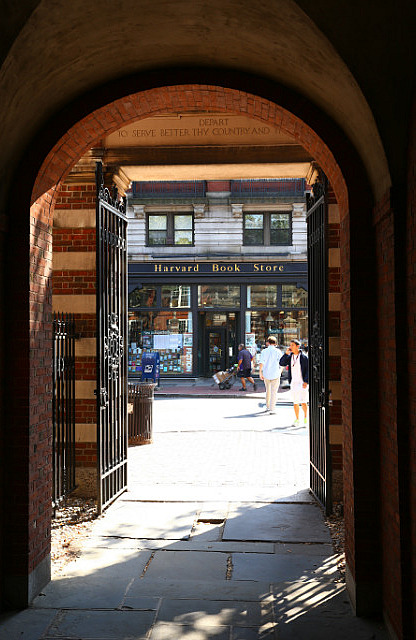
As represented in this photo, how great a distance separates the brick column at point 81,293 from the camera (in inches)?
305

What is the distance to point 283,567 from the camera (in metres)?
5.46

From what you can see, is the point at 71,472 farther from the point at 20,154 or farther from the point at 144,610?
the point at 20,154

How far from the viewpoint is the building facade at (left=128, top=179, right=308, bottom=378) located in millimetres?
24656

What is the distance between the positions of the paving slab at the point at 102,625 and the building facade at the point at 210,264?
20.2m

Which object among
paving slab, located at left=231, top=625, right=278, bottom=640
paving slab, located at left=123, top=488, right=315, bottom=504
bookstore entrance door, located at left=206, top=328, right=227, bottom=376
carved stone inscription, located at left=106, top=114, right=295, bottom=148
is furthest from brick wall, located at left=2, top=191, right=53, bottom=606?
bookstore entrance door, located at left=206, top=328, right=227, bottom=376

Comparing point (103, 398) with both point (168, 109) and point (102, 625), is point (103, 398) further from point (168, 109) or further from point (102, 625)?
point (168, 109)

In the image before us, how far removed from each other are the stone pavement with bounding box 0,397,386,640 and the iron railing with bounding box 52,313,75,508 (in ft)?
2.20

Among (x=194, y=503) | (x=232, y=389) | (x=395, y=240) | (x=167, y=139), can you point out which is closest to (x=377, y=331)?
(x=395, y=240)

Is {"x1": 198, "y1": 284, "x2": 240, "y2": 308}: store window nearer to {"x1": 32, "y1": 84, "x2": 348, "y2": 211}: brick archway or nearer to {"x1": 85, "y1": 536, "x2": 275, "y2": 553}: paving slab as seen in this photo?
{"x1": 85, "y1": 536, "x2": 275, "y2": 553}: paving slab

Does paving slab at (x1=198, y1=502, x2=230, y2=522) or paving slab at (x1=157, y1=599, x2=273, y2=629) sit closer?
paving slab at (x1=157, y1=599, x2=273, y2=629)

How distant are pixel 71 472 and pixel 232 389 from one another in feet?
46.4

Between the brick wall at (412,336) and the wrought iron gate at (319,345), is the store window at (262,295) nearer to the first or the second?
the wrought iron gate at (319,345)

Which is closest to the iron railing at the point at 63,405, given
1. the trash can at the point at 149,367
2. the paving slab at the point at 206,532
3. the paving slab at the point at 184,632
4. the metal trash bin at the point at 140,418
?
the paving slab at the point at 206,532

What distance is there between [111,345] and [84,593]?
10.4ft
